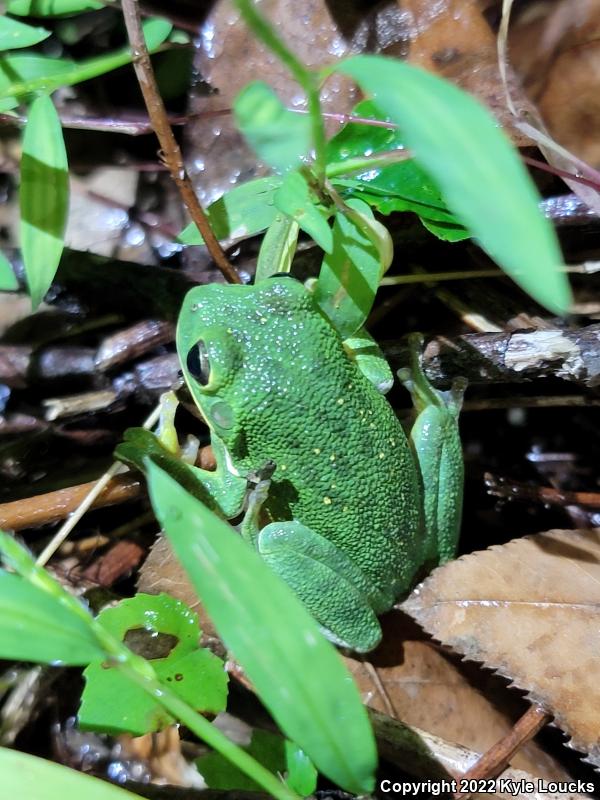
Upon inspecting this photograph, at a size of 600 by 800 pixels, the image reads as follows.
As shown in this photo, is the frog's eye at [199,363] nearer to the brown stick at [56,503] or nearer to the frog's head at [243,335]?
the frog's head at [243,335]

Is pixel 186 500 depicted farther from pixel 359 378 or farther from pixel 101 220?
pixel 101 220

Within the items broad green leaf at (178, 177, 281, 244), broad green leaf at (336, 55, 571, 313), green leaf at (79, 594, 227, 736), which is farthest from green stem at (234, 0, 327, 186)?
green leaf at (79, 594, 227, 736)

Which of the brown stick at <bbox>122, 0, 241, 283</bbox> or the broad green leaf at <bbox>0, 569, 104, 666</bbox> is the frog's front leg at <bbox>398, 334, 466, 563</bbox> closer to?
the brown stick at <bbox>122, 0, 241, 283</bbox>

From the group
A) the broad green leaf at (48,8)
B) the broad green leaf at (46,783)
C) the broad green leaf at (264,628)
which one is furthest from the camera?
the broad green leaf at (48,8)

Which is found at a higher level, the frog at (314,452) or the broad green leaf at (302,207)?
the broad green leaf at (302,207)

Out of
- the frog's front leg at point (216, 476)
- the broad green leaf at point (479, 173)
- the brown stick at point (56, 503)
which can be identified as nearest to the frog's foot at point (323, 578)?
the frog's front leg at point (216, 476)

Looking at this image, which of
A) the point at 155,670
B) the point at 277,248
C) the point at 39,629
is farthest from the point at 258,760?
the point at 277,248
